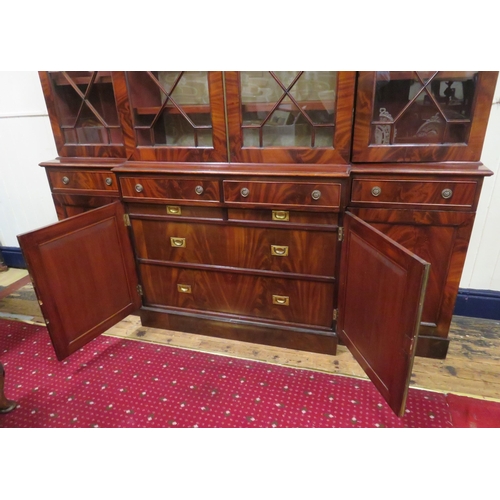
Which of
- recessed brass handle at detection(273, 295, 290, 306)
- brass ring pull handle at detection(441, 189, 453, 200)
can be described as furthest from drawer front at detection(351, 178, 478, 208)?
recessed brass handle at detection(273, 295, 290, 306)

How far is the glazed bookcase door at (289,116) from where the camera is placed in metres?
1.50

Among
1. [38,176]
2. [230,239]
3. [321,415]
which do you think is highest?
[38,176]

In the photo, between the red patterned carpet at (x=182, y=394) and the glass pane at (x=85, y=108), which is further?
the glass pane at (x=85, y=108)

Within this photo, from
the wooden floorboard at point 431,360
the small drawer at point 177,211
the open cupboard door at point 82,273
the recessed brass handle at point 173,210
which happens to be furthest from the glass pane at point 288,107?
the wooden floorboard at point 431,360

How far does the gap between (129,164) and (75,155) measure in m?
0.41

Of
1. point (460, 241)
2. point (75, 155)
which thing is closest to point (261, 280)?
point (460, 241)

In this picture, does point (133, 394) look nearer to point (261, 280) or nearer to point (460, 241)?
point (261, 280)

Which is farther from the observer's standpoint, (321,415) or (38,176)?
(38,176)

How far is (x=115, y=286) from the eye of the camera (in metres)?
1.90

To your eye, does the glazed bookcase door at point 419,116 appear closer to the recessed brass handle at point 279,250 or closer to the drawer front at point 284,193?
the drawer front at point 284,193

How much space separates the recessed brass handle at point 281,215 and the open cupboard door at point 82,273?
81cm

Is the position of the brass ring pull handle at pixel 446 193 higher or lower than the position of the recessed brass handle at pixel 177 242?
higher

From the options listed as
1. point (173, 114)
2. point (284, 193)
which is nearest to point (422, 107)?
point (284, 193)

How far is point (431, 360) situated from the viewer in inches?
71.5
